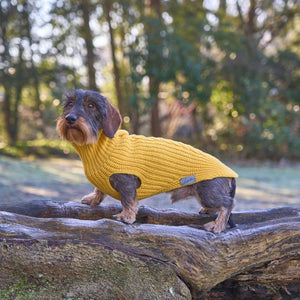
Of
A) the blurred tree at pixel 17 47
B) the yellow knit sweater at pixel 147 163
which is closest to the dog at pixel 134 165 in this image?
the yellow knit sweater at pixel 147 163

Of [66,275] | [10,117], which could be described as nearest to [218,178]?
[66,275]

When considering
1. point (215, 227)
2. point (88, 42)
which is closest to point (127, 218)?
point (215, 227)

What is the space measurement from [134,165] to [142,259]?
0.78 meters

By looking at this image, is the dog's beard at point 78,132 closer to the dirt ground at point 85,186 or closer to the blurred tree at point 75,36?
the dirt ground at point 85,186

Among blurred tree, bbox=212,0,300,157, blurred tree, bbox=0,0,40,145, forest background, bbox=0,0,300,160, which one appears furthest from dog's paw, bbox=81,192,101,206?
blurred tree, bbox=0,0,40,145

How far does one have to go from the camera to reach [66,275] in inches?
96.5

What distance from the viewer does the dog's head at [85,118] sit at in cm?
272

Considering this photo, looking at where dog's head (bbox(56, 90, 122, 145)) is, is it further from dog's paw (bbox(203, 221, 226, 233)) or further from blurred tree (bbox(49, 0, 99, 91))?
blurred tree (bbox(49, 0, 99, 91))

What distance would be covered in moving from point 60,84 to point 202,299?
1335 centimetres

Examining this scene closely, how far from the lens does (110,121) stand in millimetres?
2889

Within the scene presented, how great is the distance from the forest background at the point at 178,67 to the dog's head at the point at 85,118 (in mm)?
8889

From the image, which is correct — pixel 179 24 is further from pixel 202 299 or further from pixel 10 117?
pixel 202 299

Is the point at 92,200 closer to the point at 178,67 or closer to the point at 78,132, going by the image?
the point at 78,132

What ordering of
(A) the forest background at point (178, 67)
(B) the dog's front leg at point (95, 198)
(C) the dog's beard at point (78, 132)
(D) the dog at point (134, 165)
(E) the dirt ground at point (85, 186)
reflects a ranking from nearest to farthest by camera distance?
(C) the dog's beard at point (78, 132)
(D) the dog at point (134, 165)
(B) the dog's front leg at point (95, 198)
(E) the dirt ground at point (85, 186)
(A) the forest background at point (178, 67)
